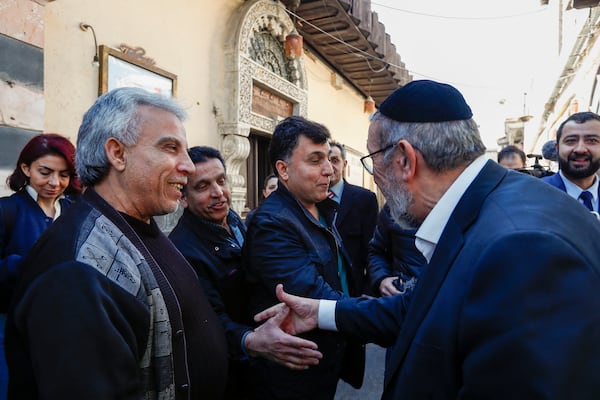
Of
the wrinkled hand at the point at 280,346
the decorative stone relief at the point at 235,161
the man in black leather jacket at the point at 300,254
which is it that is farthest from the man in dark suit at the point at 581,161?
the decorative stone relief at the point at 235,161

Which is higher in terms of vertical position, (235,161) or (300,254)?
(235,161)

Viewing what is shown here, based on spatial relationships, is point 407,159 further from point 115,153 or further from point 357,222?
point 357,222

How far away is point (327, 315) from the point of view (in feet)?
5.70

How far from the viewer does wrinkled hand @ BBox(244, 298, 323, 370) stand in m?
1.66

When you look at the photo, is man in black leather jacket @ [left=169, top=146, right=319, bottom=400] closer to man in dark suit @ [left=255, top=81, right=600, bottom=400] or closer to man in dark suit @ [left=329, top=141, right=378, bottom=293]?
man in dark suit @ [left=255, top=81, right=600, bottom=400]

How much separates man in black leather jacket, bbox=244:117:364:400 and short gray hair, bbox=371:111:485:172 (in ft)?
2.65

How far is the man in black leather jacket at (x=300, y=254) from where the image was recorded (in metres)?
1.82

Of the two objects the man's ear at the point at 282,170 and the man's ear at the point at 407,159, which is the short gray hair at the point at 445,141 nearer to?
the man's ear at the point at 407,159

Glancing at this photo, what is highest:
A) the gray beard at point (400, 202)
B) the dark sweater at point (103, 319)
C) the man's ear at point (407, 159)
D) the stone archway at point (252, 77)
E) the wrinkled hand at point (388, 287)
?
the stone archway at point (252, 77)

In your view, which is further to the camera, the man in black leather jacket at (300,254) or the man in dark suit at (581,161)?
the man in dark suit at (581,161)

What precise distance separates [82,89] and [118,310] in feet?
10.6

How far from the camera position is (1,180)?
2.65 m

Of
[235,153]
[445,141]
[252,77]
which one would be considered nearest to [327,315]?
[445,141]

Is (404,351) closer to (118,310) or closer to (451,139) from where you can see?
(451,139)
